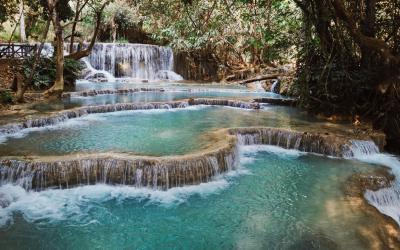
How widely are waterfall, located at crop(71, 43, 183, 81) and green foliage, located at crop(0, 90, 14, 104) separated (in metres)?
9.55

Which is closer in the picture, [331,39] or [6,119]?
[331,39]

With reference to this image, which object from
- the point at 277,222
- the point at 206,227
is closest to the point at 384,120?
the point at 277,222

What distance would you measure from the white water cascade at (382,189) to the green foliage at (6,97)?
9.03 metres

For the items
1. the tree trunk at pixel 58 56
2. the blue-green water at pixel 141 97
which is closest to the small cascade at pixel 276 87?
the blue-green water at pixel 141 97

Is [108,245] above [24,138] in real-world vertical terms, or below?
below

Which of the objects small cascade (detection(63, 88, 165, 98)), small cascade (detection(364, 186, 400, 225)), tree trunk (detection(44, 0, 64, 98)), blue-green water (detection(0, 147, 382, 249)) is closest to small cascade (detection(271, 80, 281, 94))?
small cascade (detection(63, 88, 165, 98))

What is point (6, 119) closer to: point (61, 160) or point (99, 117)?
point (99, 117)

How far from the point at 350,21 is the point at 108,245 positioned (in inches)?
169

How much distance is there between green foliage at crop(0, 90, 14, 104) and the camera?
37.1 feet

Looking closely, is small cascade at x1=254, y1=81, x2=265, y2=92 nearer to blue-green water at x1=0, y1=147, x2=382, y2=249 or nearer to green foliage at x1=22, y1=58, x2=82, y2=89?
green foliage at x1=22, y1=58, x2=82, y2=89

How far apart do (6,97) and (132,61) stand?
11.7m

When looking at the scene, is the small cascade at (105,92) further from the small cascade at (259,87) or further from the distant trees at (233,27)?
the small cascade at (259,87)

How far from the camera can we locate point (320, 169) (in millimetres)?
7359

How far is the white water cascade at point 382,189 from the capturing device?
19.8ft
